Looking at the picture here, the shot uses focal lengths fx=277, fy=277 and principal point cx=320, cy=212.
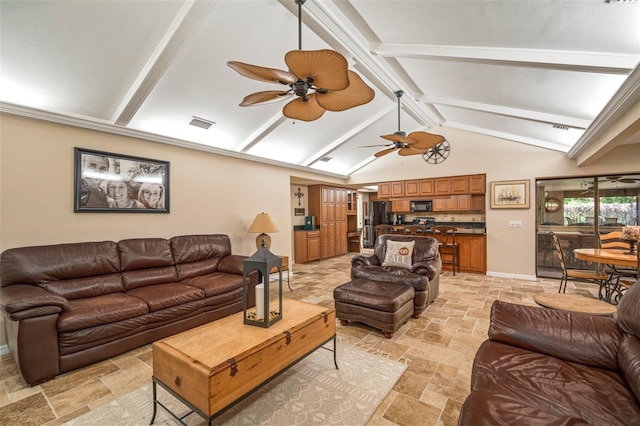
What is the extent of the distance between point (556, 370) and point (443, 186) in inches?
222

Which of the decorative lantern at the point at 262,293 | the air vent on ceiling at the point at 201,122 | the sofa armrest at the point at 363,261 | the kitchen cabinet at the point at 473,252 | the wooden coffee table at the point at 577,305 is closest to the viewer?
the decorative lantern at the point at 262,293

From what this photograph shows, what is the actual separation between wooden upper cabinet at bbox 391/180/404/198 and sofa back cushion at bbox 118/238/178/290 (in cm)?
554

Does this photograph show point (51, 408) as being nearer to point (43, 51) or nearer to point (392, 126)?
point (43, 51)

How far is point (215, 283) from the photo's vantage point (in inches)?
138

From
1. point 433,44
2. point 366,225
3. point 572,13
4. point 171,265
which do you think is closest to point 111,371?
point 171,265

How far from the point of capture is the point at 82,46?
2498mm

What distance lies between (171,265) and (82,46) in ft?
8.28

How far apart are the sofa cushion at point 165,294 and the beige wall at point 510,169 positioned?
231 inches

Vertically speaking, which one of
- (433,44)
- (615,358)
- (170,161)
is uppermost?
(433,44)

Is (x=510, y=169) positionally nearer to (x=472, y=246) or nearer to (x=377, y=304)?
(x=472, y=246)

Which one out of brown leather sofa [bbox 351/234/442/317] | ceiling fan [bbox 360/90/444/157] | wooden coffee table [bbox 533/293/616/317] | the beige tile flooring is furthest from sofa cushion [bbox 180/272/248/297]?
wooden coffee table [bbox 533/293/616/317]

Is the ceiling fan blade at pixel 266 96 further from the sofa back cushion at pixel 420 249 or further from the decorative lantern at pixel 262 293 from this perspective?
the sofa back cushion at pixel 420 249

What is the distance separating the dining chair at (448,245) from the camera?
622 cm

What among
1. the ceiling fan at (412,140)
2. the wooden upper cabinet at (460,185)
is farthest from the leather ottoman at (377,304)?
the wooden upper cabinet at (460,185)
